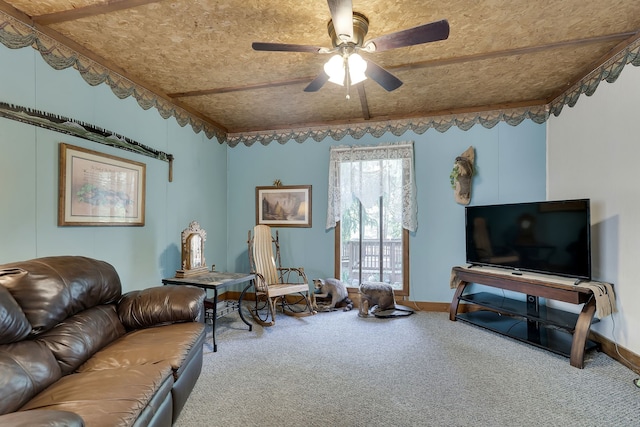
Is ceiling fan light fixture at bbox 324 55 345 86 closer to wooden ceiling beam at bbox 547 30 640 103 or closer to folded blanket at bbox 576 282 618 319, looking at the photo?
wooden ceiling beam at bbox 547 30 640 103

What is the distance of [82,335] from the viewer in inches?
72.9

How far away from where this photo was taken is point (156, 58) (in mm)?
2814

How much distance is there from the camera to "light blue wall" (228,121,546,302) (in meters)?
3.92

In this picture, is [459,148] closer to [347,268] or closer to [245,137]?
[347,268]

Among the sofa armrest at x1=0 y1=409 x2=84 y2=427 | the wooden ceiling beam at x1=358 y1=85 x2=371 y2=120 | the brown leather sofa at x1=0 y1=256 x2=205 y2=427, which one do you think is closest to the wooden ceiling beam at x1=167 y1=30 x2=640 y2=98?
the wooden ceiling beam at x1=358 y1=85 x2=371 y2=120

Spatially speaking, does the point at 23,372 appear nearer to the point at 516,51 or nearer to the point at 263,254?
the point at 263,254

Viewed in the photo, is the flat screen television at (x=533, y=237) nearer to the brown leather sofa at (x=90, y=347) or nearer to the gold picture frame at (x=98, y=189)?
the brown leather sofa at (x=90, y=347)

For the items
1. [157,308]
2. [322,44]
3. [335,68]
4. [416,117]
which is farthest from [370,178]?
[157,308]

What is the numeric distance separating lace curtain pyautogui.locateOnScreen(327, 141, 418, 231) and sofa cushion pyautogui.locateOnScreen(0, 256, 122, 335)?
294 centimetres

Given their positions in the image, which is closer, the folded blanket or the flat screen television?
the folded blanket

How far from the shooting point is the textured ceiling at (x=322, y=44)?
2172 millimetres

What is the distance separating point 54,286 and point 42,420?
3.47 feet

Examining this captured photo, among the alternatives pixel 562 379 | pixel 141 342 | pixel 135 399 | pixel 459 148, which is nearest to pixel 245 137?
pixel 459 148

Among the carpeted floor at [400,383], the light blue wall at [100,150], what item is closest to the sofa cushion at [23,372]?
the carpeted floor at [400,383]
